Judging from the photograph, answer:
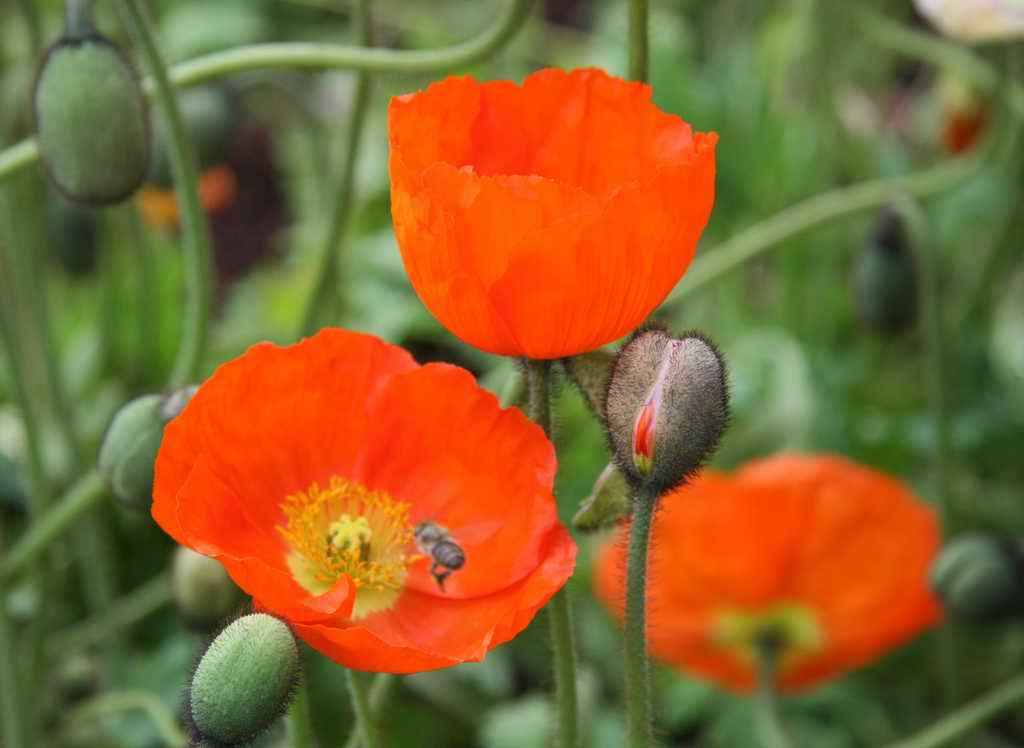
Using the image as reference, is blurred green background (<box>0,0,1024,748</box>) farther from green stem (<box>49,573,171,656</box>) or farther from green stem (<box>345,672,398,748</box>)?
green stem (<box>345,672,398,748</box>)

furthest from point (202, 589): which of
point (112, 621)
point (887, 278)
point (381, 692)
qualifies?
point (887, 278)

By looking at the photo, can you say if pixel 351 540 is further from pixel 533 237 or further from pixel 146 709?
pixel 146 709

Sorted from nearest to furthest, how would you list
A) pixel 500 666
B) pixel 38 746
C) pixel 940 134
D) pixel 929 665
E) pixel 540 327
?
pixel 540 327, pixel 38 746, pixel 500 666, pixel 929 665, pixel 940 134

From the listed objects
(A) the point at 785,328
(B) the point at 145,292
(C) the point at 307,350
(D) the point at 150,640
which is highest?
(C) the point at 307,350

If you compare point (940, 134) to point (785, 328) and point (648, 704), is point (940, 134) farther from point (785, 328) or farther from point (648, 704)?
point (648, 704)

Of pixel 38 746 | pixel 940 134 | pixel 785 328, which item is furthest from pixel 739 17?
pixel 38 746

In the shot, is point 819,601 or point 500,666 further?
point 500,666

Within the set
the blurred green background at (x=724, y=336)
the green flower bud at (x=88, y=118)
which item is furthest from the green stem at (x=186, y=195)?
the blurred green background at (x=724, y=336)
